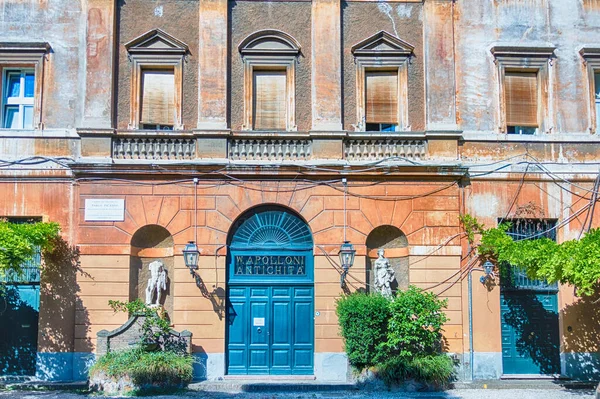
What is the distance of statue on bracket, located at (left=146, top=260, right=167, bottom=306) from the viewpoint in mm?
17859

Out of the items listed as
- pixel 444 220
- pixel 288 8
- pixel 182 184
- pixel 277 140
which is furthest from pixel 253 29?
pixel 444 220

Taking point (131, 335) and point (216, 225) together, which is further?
point (216, 225)

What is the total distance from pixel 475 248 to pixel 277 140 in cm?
563

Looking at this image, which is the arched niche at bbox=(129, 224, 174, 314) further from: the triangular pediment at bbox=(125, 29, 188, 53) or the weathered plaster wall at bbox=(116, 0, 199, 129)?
the triangular pediment at bbox=(125, 29, 188, 53)

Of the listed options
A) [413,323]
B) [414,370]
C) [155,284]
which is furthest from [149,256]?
[414,370]

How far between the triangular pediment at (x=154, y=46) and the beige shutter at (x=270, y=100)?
208cm

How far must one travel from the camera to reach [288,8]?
62.2 feet

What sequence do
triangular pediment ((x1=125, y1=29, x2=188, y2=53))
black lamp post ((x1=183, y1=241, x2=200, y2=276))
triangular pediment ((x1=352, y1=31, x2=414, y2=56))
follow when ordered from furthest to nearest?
triangular pediment ((x1=352, y1=31, x2=414, y2=56)) < triangular pediment ((x1=125, y1=29, x2=188, y2=53)) < black lamp post ((x1=183, y1=241, x2=200, y2=276))

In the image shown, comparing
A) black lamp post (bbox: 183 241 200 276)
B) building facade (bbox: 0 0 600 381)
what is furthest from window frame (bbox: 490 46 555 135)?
black lamp post (bbox: 183 241 200 276)

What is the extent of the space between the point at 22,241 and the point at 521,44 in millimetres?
13166

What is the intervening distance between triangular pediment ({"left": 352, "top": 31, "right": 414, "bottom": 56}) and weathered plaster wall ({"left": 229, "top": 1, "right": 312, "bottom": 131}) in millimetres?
1364

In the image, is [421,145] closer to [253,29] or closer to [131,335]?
[253,29]

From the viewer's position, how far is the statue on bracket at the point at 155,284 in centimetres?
1786

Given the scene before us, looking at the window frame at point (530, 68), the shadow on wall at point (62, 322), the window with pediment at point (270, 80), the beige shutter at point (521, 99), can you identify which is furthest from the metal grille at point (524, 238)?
the shadow on wall at point (62, 322)
